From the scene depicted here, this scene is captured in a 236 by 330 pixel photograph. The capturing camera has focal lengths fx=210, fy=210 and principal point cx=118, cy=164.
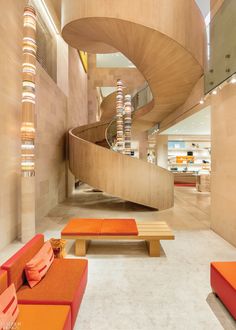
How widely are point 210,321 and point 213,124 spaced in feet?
12.7

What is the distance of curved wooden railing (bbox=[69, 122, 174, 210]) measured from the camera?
6414 mm

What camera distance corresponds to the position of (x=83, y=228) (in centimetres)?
371

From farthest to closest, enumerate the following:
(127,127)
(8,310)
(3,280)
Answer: (127,127), (3,280), (8,310)

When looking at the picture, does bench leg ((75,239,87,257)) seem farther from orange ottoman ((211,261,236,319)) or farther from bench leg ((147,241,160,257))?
orange ottoman ((211,261,236,319))

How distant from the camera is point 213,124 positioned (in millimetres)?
4762

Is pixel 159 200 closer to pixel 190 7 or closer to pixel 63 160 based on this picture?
pixel 63 160

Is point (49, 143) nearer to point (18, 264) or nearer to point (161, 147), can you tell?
point (18, 264)

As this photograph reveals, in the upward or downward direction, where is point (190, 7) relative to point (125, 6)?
upward

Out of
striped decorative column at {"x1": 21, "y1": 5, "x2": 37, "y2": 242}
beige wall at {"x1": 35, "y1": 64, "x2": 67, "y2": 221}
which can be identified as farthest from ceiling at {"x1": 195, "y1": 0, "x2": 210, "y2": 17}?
beige wall at {"x1": 35, "y1": 64, "x2": 67, "y2": 221}

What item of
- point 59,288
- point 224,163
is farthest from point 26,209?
point 224,163

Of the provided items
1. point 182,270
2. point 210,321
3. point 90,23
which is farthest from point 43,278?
point 90,23

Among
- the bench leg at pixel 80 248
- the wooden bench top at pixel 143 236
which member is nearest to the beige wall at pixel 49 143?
the bench leg at pixel 80 248

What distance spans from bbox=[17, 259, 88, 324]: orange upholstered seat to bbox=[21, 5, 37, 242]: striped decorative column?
73.8 inches

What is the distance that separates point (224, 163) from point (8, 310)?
422 cm
